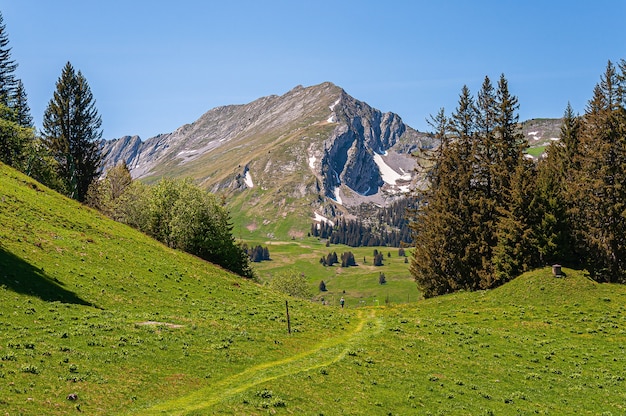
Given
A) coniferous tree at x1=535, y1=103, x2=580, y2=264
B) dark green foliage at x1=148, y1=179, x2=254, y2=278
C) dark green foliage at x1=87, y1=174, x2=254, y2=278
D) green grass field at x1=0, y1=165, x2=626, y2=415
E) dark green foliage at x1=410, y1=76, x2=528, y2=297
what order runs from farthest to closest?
1. dark green foliage at x1=87, y1=174, x2=254, y2=278
2. dark green foliage at x1=148, y1=179, x2=254, y2=278
3. dark green foliage at x1=410, y1=76, x2=528, y2=297
4. coniferous tree at x1=535, y1=103, x2=580, y2=264
5. green grass field at x1=0, y1=165, x2=626, y2=415

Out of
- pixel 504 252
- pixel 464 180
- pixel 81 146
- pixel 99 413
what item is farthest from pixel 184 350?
pixel 81 146

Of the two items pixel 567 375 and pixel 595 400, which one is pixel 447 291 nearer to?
pixel 567 375

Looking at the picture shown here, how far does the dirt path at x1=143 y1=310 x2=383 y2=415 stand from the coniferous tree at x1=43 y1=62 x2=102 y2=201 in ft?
259

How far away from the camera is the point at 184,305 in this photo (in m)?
48.2

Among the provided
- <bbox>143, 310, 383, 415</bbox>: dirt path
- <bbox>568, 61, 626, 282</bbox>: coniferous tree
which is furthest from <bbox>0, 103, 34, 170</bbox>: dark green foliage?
<bbox>568, 61, 626, 282</bbox>: coniferous tree

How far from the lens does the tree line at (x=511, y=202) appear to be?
65875mm

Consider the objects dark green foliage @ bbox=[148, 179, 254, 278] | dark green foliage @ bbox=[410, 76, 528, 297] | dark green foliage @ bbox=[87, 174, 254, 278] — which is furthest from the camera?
dark green foliage @ bbox=[87, 174, 254, 278]

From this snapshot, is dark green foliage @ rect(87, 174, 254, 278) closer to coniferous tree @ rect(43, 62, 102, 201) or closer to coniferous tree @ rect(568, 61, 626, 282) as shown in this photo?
coniferous tree @ rect(43, 62, 102, 201)

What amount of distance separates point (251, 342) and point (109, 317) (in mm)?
11381

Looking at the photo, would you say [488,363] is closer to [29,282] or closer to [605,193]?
[29,282]

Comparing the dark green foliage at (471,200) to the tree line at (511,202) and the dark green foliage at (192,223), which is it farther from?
the dark green foliage at (192,223)

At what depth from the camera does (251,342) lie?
35156mm

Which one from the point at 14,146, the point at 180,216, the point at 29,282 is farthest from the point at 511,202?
the point at 14,146

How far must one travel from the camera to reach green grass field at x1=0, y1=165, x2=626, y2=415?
24.0 meters
